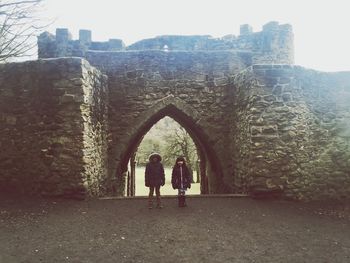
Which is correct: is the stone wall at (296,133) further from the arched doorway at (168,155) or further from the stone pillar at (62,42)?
the stone pillar at (62,42)

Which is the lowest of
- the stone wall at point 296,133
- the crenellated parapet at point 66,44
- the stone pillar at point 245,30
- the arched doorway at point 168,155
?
the arched doorway at point 168,155

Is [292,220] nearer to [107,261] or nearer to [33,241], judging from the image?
[107,261]

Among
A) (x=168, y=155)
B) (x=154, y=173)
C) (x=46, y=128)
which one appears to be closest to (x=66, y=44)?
(x=46, y=128)

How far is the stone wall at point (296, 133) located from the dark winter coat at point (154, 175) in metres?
1.91

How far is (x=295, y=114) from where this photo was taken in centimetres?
720

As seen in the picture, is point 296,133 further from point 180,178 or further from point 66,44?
point 66,44

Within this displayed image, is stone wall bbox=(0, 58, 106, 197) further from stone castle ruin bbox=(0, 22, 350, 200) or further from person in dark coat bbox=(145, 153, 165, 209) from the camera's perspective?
person in dark coat bbox=(145, 153, 165, 209)

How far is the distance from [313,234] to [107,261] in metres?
3.00

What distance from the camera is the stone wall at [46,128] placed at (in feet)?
22.4

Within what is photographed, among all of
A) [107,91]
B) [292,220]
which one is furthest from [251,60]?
[292,220]

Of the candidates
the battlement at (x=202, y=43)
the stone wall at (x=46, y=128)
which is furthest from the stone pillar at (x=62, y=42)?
the stone wall at (x=46, y=128)

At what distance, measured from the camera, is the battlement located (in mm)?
10969

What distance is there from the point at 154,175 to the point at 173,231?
173 cm

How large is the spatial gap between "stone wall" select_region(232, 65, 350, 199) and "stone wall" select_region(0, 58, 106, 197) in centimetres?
344
